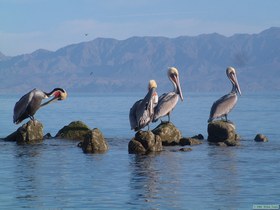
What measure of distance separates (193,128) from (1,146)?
22.3m

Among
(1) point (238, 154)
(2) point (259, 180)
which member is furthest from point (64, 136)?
(2) point (259, 180)

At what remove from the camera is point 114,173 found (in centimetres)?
2228

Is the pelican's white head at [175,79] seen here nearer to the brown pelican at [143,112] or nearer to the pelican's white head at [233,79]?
the pelican's white head at [233,79]

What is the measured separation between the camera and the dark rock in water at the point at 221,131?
3209 centimetres

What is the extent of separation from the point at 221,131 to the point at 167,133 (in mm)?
3190

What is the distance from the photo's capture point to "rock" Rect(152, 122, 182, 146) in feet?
99.6

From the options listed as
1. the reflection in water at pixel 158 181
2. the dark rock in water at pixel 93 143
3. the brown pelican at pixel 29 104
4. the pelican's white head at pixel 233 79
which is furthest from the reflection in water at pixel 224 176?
the brown pelican at pixel 29 104

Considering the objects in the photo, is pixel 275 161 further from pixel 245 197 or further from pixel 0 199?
pixel 0 199

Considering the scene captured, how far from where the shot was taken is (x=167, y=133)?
30.4 m

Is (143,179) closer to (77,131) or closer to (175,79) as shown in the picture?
(175,79)

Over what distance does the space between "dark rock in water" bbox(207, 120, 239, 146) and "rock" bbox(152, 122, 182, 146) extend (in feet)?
7.33

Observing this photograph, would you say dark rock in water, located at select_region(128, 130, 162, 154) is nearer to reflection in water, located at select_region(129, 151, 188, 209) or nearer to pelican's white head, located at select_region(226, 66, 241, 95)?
reflection in water, located at select_region(129, 151, 188, 209)

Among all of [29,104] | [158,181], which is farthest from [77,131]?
[158,181]

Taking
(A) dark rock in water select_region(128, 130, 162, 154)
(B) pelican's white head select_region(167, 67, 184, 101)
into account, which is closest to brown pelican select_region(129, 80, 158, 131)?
(A) dark rock in water select_region(128, 130, 162, 154)
